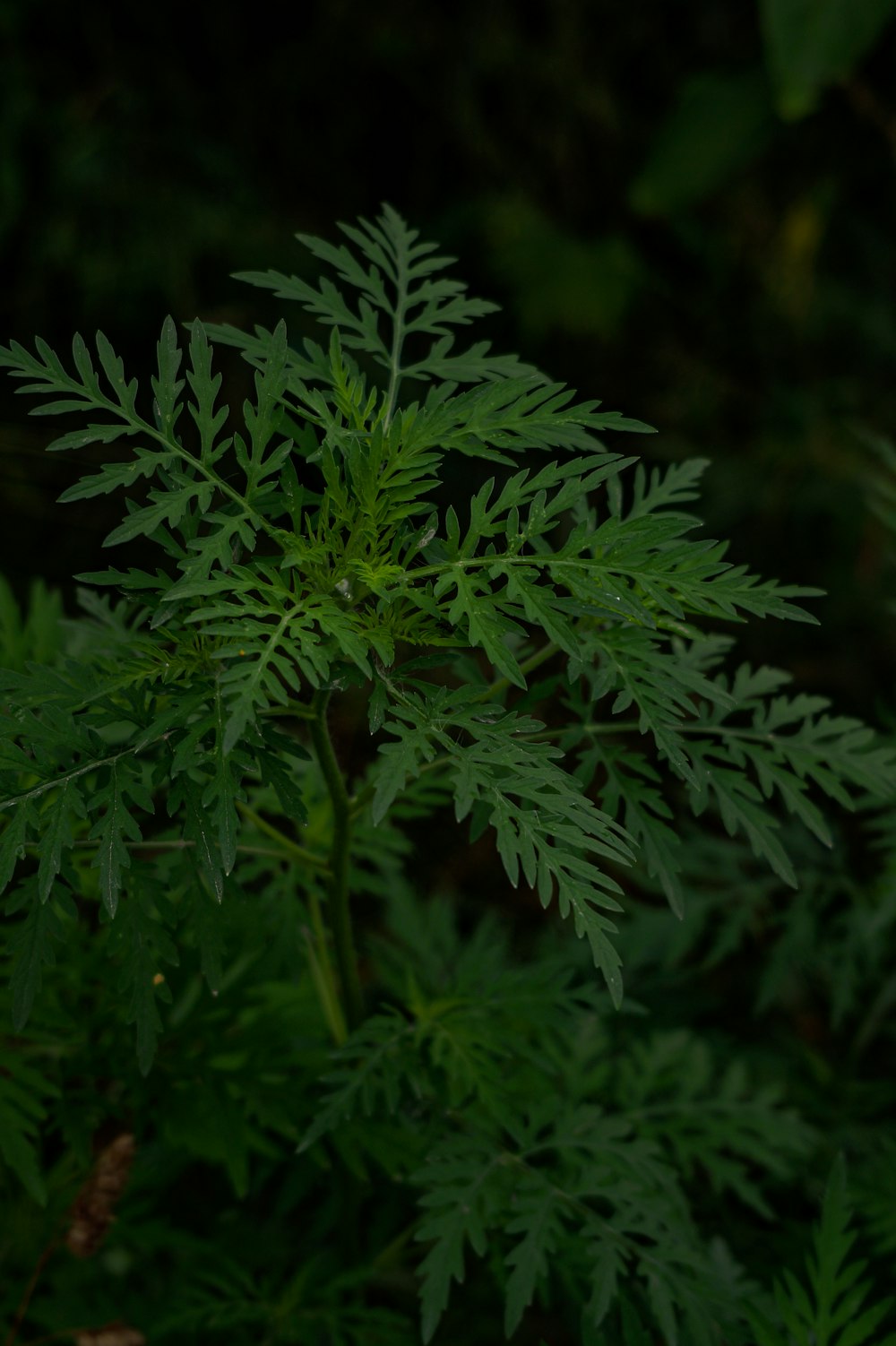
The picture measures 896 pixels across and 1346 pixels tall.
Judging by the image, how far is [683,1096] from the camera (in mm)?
1699

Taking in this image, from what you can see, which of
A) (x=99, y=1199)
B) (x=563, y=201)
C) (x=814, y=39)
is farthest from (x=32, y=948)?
(x=563, y=201)

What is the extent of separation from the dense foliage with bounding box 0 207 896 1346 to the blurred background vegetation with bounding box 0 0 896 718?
154cm

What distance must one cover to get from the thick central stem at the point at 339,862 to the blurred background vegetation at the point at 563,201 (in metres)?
1.95

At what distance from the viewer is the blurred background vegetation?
132 inches

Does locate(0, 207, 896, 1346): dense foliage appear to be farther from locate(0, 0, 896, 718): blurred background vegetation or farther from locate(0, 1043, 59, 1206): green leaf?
locate(0, 0, 896, 718): blurred background vegetation

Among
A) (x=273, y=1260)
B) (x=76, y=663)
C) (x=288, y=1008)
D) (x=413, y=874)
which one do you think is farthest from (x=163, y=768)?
(x=413, y=874)

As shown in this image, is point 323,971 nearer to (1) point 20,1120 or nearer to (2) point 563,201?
(1) point 20,1120

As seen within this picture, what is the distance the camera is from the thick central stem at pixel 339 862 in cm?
113

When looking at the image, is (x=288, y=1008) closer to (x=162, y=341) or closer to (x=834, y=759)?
(x=834, y=759)

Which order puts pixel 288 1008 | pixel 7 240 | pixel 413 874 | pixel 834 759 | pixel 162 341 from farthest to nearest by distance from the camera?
pixel 7 240, pixel 413 874, pixel 288 1008, pixel 834 759, pixel 162 341

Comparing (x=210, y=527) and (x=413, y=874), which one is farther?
(x=413, y=874)

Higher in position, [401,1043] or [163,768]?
[163,768]

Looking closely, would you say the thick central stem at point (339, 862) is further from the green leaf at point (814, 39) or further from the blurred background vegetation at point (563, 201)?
the green leaf at point (814, 39)

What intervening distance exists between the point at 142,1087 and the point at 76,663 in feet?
1.94
